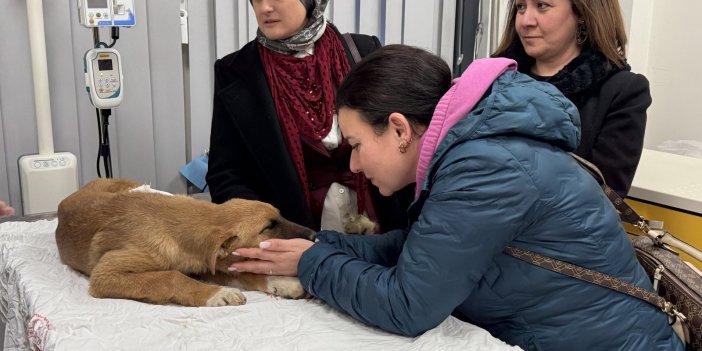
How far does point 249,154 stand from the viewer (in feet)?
6.11

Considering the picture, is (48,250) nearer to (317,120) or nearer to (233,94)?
Result: (233,94)

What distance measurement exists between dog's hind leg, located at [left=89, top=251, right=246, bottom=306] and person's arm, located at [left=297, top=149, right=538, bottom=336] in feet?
1.08

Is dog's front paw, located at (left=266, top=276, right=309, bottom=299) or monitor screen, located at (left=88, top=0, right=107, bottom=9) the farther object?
monitor screen, located at (left=88, top=0, right=107, bottom=9)

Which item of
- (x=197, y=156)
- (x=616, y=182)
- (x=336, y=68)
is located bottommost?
(x=197, y=156)

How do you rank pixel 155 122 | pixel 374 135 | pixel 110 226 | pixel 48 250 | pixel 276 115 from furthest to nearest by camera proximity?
pixel 155 122 → pixel 276 115 → pixel 48 250 → pixel 110 226 → pixel 374 135

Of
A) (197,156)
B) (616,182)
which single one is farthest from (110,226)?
(197,156)

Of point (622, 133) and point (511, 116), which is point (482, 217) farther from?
point (622, 133)

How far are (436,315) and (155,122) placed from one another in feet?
6.73

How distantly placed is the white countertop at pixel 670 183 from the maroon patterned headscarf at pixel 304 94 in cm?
102

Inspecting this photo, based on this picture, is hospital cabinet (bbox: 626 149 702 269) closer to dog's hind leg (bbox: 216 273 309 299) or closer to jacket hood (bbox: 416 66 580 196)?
jacket hood (bbox: 416 66 580 196)

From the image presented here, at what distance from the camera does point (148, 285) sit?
1314 millimetres

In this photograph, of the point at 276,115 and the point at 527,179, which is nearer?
the point at 527,179

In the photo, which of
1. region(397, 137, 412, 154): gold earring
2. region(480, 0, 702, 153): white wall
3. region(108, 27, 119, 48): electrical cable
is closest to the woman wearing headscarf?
region(397, 137, 412, 154): gold earring

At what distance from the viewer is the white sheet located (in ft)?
3.66
